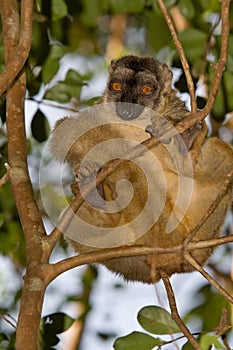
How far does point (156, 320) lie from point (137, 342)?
21 cm

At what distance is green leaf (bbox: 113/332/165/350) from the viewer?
4.67m

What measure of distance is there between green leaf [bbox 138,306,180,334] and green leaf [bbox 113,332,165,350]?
0.07 m

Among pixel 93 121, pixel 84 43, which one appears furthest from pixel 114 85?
pixel 84 43

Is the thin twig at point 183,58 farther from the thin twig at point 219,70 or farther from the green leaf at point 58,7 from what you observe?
the green leaf at point 58,7

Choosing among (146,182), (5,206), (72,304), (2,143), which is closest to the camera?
(146,182)

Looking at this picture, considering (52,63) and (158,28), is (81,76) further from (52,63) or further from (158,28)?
(158,28)

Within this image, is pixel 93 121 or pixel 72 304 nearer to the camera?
pixel 93 121

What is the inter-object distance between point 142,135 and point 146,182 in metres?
0.42

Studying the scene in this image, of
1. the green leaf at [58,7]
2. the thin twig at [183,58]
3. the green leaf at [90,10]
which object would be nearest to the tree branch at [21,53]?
the thin twig at [183,58]

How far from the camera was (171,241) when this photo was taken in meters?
4.96

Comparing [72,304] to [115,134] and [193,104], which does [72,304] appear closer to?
[115,134]

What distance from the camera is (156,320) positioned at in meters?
4.83

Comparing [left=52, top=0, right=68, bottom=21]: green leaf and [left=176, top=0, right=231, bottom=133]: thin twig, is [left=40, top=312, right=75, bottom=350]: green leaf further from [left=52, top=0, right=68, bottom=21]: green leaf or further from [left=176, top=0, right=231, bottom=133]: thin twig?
[left=52, top=0, right=68, bottom=21]: green leaf

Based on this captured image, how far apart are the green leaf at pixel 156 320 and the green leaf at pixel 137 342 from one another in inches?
2.8
